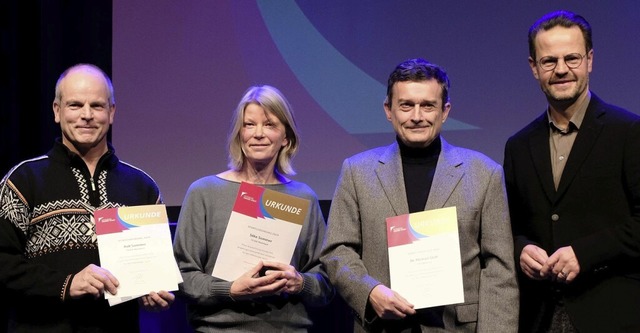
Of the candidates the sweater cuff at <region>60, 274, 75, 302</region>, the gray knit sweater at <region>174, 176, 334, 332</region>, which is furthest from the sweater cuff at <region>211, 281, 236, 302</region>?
the sweater cuff at <region>60, 274, 75, 302</region>

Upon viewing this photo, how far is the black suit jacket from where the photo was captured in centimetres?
254

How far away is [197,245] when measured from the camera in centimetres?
292

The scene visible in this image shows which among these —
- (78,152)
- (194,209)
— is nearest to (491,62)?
(194,209)

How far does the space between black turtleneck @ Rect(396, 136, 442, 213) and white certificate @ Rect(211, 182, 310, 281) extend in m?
0.39

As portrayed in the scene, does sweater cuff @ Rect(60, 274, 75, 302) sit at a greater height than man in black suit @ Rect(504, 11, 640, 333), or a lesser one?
lesser

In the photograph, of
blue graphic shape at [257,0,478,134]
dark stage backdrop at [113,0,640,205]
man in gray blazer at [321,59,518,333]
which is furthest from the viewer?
blue graphic shape at [257,0,478,134]

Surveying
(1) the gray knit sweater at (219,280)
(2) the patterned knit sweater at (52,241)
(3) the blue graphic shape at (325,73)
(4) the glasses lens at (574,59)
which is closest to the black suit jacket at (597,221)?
(4) the glasses lens at (574,59)

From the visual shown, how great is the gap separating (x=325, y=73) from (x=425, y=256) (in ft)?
6.98

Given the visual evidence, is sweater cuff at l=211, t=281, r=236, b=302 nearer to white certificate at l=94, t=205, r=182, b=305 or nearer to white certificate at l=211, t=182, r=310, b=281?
white certificate at l=211, t=182, r=310, b=281

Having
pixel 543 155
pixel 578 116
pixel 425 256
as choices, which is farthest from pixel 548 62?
pixel 425 256

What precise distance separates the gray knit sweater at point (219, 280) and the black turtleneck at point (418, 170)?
0.51 metres

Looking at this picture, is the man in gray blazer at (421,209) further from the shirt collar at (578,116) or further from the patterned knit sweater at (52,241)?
the patterned knit sweater at (52,241)

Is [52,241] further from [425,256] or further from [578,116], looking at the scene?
[578,116]

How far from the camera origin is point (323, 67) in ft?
14.3
